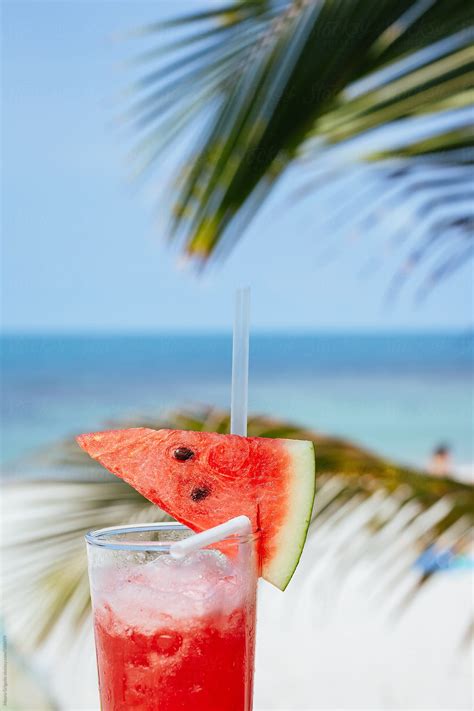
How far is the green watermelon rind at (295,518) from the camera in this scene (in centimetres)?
106

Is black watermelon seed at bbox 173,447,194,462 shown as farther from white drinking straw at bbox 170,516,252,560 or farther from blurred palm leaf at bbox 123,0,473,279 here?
blurred palm leaf at bbox 123,0,473,279

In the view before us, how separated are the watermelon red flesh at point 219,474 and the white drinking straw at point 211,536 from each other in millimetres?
45

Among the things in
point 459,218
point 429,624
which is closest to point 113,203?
point 429,624

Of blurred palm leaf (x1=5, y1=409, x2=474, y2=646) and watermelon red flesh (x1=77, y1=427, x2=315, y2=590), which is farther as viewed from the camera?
blurred palm leaf (x1=5, y1=409, x2=474, y2=646)

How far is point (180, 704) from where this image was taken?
1.05 metres

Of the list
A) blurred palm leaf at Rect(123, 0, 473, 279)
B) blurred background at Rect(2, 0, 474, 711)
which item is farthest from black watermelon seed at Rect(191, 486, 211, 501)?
blurred palm leaf at Rect(123, 0, 473, 279)

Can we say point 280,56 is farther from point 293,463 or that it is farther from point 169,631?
point 169,631

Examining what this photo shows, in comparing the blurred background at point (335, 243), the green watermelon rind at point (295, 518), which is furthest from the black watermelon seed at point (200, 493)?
the blurred background at point (335, 243)

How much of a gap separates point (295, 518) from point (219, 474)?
0.38ft

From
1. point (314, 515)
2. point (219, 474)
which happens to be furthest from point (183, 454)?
point (314, 515)

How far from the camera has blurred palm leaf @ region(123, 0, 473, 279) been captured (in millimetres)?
2252

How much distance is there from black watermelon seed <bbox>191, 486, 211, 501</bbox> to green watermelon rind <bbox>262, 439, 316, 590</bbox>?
0.11 meters

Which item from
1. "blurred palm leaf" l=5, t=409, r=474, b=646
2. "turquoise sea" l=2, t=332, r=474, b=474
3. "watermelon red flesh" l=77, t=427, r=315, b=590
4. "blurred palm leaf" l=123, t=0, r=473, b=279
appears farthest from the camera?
"turquoise sea" l=2, t=332, r=474, b=474

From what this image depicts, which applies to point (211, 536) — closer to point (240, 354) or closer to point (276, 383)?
point (240, 354)
